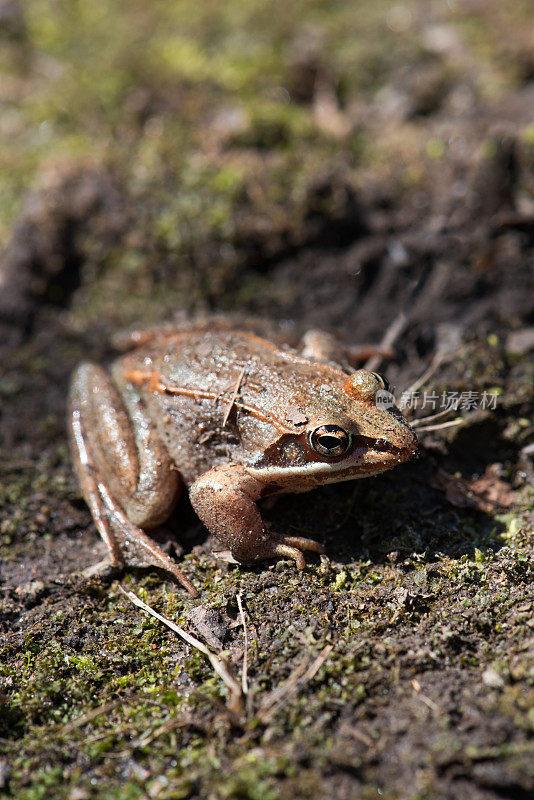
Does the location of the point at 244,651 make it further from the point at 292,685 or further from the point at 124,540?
the point at 124,540

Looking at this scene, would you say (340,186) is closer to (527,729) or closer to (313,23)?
(313,23)

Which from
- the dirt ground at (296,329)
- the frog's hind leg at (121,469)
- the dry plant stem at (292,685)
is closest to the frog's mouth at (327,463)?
the dirt ground at (296,329)

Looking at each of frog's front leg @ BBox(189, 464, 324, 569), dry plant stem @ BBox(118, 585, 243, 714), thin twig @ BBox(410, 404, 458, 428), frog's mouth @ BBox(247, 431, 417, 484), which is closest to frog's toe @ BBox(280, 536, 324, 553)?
frog's front leg @ BBox(189, 464, 324, 569)

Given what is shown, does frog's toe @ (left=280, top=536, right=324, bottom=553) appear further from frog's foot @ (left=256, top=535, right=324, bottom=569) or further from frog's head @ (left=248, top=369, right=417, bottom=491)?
frog's head @ (left=248, top=369, right=417, bottom=491)

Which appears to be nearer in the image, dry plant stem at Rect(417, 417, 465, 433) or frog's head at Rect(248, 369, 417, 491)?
frog's head at Rect(248, 369, 417, 491)

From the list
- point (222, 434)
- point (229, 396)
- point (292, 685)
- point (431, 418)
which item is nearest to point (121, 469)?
point (222, 434)

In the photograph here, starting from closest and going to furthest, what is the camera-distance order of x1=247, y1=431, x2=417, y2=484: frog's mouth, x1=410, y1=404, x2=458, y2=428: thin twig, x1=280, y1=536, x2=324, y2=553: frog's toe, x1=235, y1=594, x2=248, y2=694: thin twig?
x1=235, y1=594, x2=248, y2=694: thin twig, x1=247, y1=431, x2=417, y2=484: frog's mouth, x1=280, y1=536, x2=324, y2=553: frog's toe, x1=410, y1=404, x2=458, y2=428: thin twig

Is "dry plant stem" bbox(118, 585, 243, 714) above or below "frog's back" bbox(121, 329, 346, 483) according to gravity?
below

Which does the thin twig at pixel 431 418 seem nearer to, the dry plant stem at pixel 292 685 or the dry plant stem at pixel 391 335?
the dry plant stem at pixel 391 335
